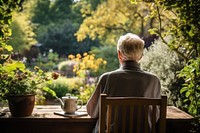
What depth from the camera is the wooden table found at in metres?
2.03

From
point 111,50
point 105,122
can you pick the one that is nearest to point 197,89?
point 105,122

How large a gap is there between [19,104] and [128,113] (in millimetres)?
712

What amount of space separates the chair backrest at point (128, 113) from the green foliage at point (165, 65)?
71.5 inches

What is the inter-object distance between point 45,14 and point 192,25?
35.9 ft

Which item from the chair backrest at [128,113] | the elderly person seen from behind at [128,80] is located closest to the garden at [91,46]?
the elderly person seen from behind at [128,80]

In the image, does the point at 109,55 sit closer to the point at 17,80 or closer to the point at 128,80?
the point at 17,80

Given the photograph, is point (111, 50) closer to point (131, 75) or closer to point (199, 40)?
point (199, 40)

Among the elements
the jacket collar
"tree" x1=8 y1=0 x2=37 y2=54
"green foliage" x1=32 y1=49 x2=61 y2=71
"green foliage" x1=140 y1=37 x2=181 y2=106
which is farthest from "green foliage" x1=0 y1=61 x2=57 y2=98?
"green foliage" x1=32 y1=49 x2=61 y2=71

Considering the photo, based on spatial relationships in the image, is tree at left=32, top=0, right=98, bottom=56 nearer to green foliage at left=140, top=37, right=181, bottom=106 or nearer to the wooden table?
green foliage at left=140, top=37, right=181, bottom=106

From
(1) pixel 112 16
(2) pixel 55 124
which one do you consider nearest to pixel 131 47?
(2) pixel 55 124

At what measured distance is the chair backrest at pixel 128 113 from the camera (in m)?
1.69

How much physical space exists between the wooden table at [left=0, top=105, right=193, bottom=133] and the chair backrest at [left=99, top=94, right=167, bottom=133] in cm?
27

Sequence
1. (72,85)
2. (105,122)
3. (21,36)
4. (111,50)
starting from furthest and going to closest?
(111,50) → (21,36) → (72,85) → (105,122)

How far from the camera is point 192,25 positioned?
8.27 ft
